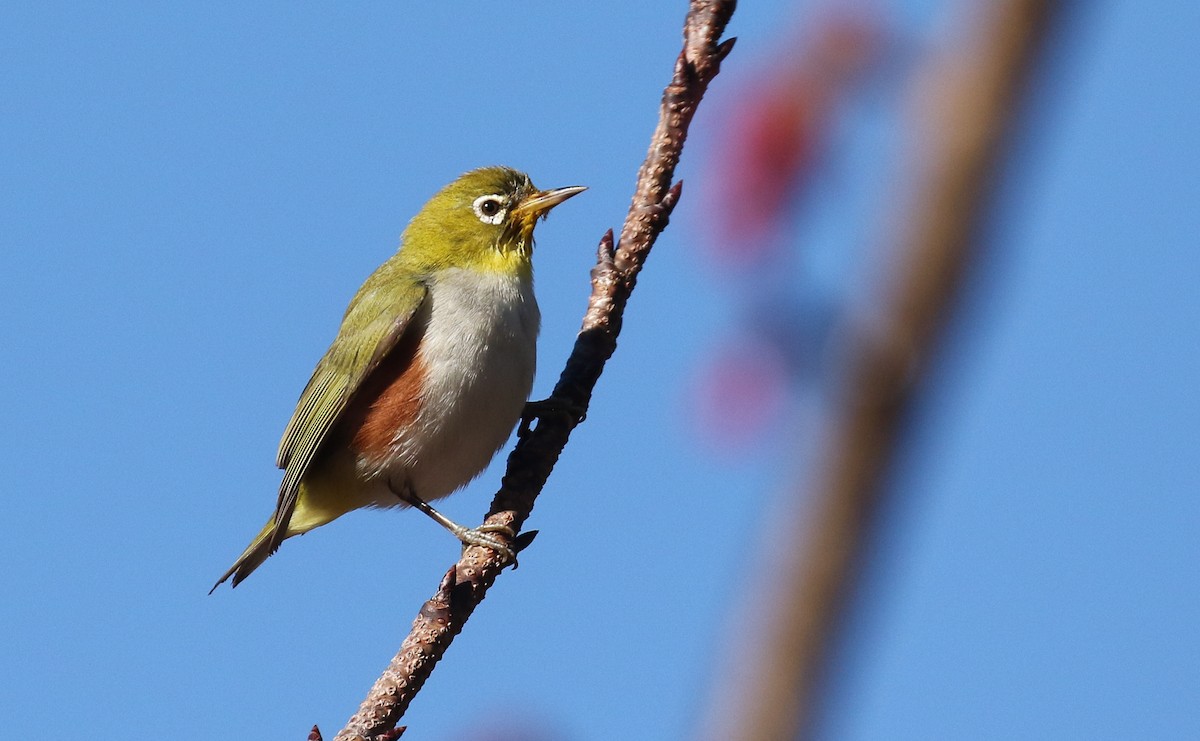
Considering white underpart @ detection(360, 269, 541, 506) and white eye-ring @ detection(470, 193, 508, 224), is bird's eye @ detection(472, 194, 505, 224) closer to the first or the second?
white eye-ring @ detection(470, 193, 508, 224)

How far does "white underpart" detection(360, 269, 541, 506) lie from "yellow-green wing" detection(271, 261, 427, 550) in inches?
9.8

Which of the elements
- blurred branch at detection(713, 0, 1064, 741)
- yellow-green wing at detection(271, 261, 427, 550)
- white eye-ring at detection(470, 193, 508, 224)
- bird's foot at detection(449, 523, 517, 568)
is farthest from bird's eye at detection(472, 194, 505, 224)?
blurred branch at detection(713, 0, 1064, 741)

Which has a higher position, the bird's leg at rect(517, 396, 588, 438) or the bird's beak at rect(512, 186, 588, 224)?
the bird's beak at rect(512, 186, 588, 224)

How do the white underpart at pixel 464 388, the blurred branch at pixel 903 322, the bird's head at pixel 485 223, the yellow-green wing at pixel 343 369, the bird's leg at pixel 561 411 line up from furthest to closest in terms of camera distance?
the bird's head at pixel 485 223, the yellow-green wing at pixel 343 369, the white underpart at pixel 464 388, the bird's leg at pixel 561 411, the blurred branch at pixel 903 322

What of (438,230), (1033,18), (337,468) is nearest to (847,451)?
(1033,18)

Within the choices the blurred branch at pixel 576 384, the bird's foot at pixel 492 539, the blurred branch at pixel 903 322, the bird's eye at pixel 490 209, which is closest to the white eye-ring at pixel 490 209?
the bird's eye at pixel 490 209

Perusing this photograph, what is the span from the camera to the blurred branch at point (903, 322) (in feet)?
3.12

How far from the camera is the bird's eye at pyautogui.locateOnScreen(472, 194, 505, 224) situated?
10008 millimetres

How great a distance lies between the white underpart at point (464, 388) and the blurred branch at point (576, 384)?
1122 mm

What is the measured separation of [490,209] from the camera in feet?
33.0

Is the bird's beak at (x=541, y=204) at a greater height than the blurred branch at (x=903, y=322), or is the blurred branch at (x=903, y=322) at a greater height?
the bird's beak at (x=541, y=204)

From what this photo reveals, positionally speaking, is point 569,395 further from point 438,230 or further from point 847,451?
point 847,451

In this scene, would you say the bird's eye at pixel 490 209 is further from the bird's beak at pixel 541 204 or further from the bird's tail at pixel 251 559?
the bird's tail at pixel 251 559

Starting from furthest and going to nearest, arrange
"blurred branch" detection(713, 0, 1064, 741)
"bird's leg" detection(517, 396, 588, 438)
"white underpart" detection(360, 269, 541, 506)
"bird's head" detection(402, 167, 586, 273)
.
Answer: "bird's head" detection(402, 167, 586, 273) → "white underpart" detection(360, 269, 541, 506) → "bird's leg" detection(517, 396, 588, 438) → "blurred branch" detection(713, 0, 1064, 741)
